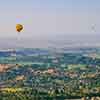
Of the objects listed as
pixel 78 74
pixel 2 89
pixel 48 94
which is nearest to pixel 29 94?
pixel 48 94

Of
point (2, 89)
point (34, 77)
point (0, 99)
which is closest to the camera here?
point (0, 99)

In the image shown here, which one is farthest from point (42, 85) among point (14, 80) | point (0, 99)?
point (0, 99)

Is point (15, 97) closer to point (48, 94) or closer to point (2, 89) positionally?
point (48, 94)

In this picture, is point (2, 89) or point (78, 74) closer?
point (2, 89)

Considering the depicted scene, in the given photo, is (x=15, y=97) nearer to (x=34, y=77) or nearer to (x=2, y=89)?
(x=2, y=89)

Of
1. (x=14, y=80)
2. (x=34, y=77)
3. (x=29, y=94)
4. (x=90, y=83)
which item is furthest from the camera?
(x=34, y=77)

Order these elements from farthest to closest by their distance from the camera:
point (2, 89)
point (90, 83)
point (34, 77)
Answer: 1. point (34, 77)
2. point (90, 83)
3. point (2, 89)

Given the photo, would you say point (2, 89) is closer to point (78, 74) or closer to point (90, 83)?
point (90, 83)

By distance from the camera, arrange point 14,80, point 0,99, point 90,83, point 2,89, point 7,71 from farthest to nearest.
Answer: point 7,71 → point 14,80 → point 90,83 → point 2,89 → point 0,99

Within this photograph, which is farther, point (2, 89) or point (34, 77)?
point (34, 77)
